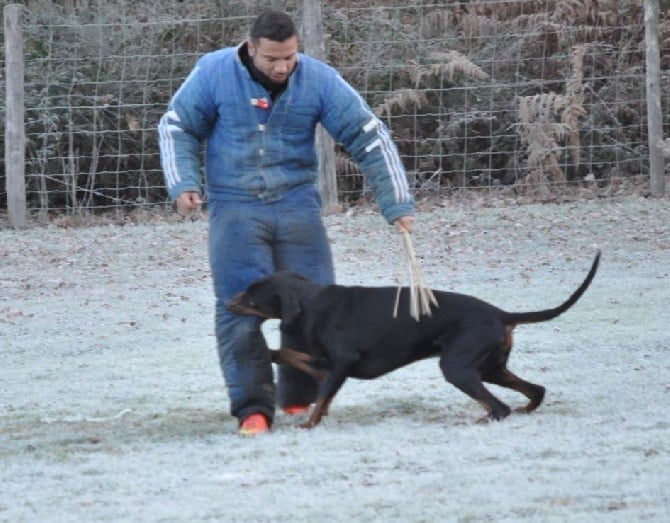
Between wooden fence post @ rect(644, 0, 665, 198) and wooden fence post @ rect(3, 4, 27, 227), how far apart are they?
6.39 m

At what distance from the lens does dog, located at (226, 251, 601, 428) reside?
5934 millimetres

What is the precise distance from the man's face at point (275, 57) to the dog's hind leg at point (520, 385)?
1.54 metres

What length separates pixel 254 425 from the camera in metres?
5.97

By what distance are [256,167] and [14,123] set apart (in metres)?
8.71

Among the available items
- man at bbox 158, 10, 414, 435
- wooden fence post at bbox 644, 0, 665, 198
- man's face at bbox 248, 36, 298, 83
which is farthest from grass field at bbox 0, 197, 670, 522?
wooden fence post at bbox 644, 0, 665, 198

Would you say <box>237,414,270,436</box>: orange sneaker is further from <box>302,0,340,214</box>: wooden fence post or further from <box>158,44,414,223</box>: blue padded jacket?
<box>302,0,340,214</box>: wooden fence post

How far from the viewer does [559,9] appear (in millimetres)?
15719

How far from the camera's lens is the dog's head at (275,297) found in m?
6.00

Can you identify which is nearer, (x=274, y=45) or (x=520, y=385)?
(x=274, y=45)

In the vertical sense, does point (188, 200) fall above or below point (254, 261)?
above

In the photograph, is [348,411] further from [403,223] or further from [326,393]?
[403,223]

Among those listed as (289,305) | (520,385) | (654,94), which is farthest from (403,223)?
(654,94)

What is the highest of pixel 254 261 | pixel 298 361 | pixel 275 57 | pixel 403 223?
pixel 275 57

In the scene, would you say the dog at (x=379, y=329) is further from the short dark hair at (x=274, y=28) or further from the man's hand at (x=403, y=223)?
the short dark hair at (x=274, y=28)
